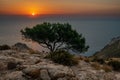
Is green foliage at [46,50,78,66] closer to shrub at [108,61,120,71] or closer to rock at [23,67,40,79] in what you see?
rock at [23,67,40,79]

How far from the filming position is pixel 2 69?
17.6 m

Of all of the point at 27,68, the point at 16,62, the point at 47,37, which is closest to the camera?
the point at 27,68

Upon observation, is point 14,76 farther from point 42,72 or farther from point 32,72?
point 42,72

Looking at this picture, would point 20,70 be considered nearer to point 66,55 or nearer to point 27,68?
point 27,68

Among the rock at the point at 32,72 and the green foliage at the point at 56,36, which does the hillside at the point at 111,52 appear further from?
the rock at the point at 32,72

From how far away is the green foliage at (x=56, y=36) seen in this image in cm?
5616

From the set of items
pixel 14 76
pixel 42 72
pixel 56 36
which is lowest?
pixel 14 76

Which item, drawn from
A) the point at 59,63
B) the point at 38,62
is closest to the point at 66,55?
the point at 59,63

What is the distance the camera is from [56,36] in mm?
56562

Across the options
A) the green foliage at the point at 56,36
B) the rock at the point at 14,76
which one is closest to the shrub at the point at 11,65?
the rock at the point at 14,76

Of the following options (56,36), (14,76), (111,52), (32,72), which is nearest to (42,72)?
(32,72)

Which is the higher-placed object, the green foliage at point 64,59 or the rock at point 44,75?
the green foliage at point 64,59

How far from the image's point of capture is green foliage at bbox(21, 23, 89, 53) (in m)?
56.2

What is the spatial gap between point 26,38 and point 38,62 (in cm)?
4216
